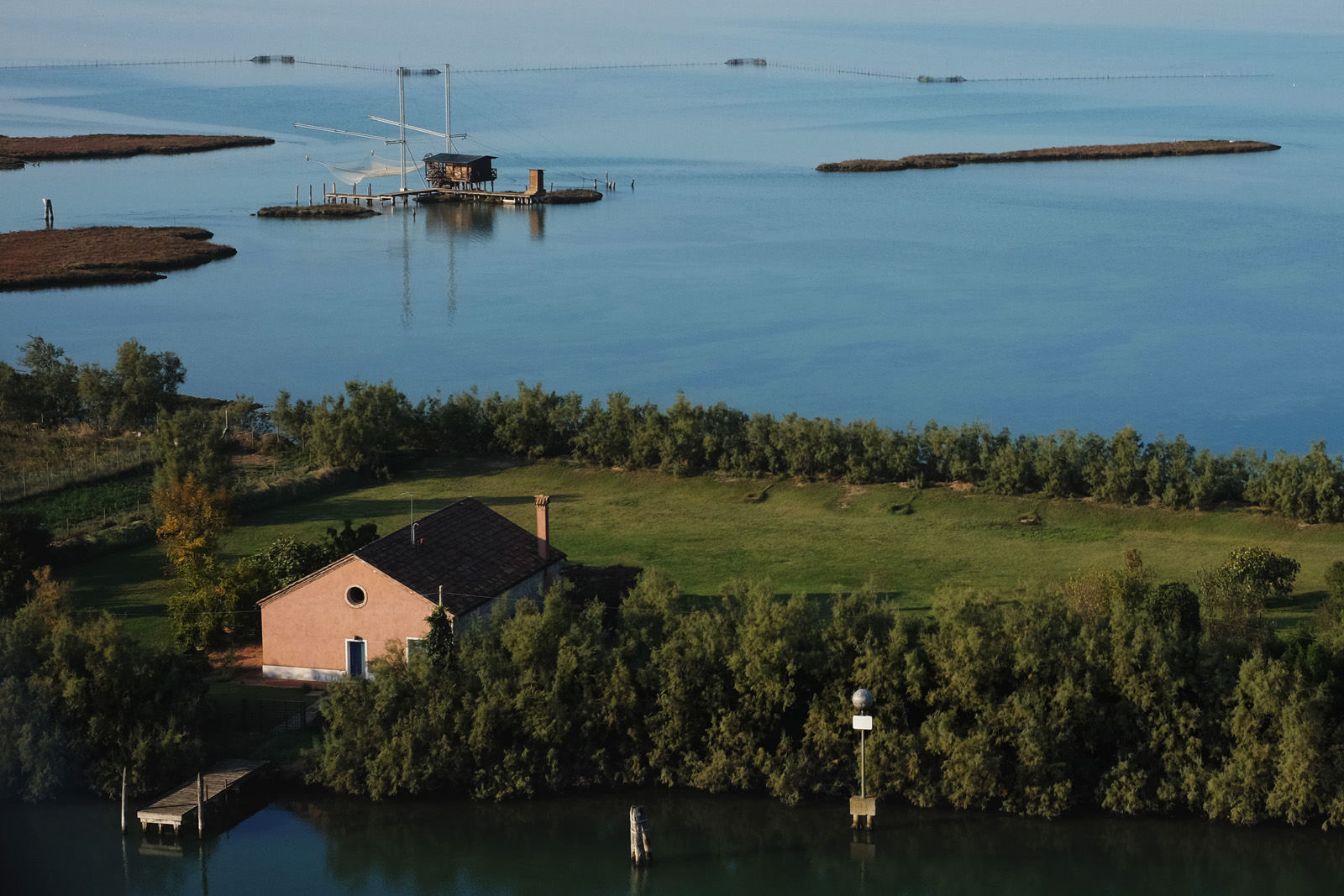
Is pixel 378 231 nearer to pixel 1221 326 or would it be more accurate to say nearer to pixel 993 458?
pixel 1221 326

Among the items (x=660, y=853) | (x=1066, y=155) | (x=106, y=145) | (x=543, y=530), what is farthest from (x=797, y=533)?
(x=106, y=145)

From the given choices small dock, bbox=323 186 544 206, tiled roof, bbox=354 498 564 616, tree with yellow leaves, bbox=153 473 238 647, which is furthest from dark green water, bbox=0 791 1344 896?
small dock, bbox=323 186 544 206

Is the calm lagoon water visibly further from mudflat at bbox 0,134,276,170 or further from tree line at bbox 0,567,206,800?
tree line at bbox 0,567,206,800

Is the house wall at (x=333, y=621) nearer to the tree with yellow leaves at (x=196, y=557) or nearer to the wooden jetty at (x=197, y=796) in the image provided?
the tree with yellow leaves at (x=196, y=557)

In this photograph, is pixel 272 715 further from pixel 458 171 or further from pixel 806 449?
pixel 458 171

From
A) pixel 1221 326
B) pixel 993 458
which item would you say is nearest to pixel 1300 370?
pixel 1221 326

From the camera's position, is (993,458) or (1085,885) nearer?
(1085,885)
